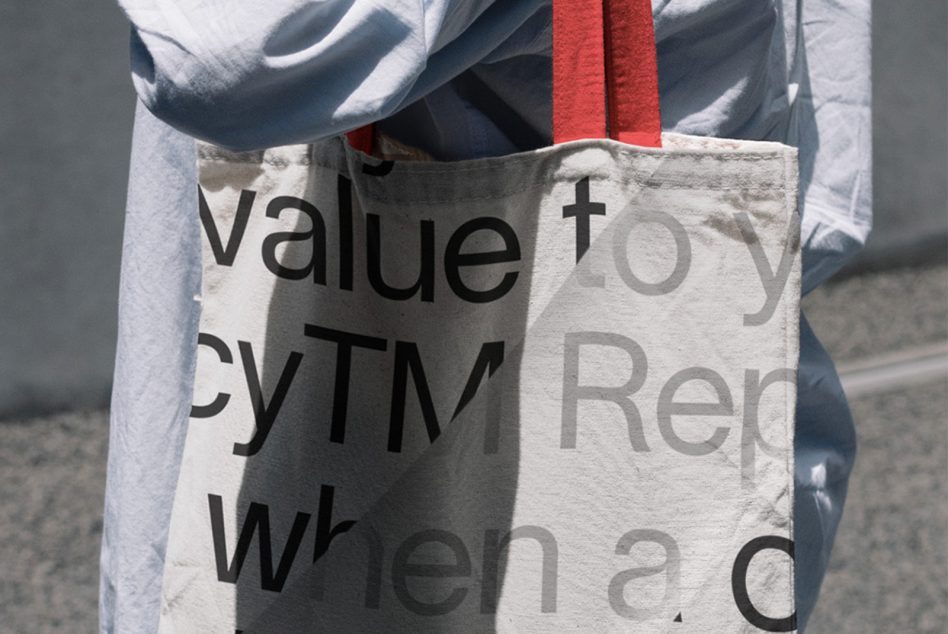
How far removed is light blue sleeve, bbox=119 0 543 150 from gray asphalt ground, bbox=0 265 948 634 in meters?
2.17

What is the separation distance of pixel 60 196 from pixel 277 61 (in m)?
2.82

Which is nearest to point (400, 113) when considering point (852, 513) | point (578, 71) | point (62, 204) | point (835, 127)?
point (578, 71)

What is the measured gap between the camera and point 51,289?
11.0ft

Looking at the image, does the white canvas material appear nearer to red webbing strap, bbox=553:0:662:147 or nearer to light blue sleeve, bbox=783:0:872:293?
red webbing strap, bbox=553:0:662:147

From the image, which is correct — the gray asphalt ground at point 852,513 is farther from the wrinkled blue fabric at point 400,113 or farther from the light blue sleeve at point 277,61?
the light blue sleeve at point 277,61

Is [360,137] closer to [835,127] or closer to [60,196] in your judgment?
[835,127]

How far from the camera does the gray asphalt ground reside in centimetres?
266

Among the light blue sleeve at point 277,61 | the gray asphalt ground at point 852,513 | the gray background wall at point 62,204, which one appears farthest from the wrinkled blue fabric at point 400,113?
the gray background wall at point 62,204

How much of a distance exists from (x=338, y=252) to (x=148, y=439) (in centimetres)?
26

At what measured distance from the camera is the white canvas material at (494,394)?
2.64 ft

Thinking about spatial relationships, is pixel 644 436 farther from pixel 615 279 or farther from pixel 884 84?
pixel 884 84

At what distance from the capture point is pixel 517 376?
2.73 ft

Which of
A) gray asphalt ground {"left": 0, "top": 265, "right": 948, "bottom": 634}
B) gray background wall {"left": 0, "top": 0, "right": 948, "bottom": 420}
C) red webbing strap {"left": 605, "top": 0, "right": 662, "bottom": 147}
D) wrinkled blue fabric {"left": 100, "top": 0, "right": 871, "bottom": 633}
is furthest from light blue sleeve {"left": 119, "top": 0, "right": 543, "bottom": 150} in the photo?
gray background wall {"left": 0, "top": 0, "right": 948, "bottom": 420}

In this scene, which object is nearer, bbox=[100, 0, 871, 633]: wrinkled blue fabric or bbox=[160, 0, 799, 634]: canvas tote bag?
bbox=[100, 0, 871, 633]: wrinkled blue fabric
